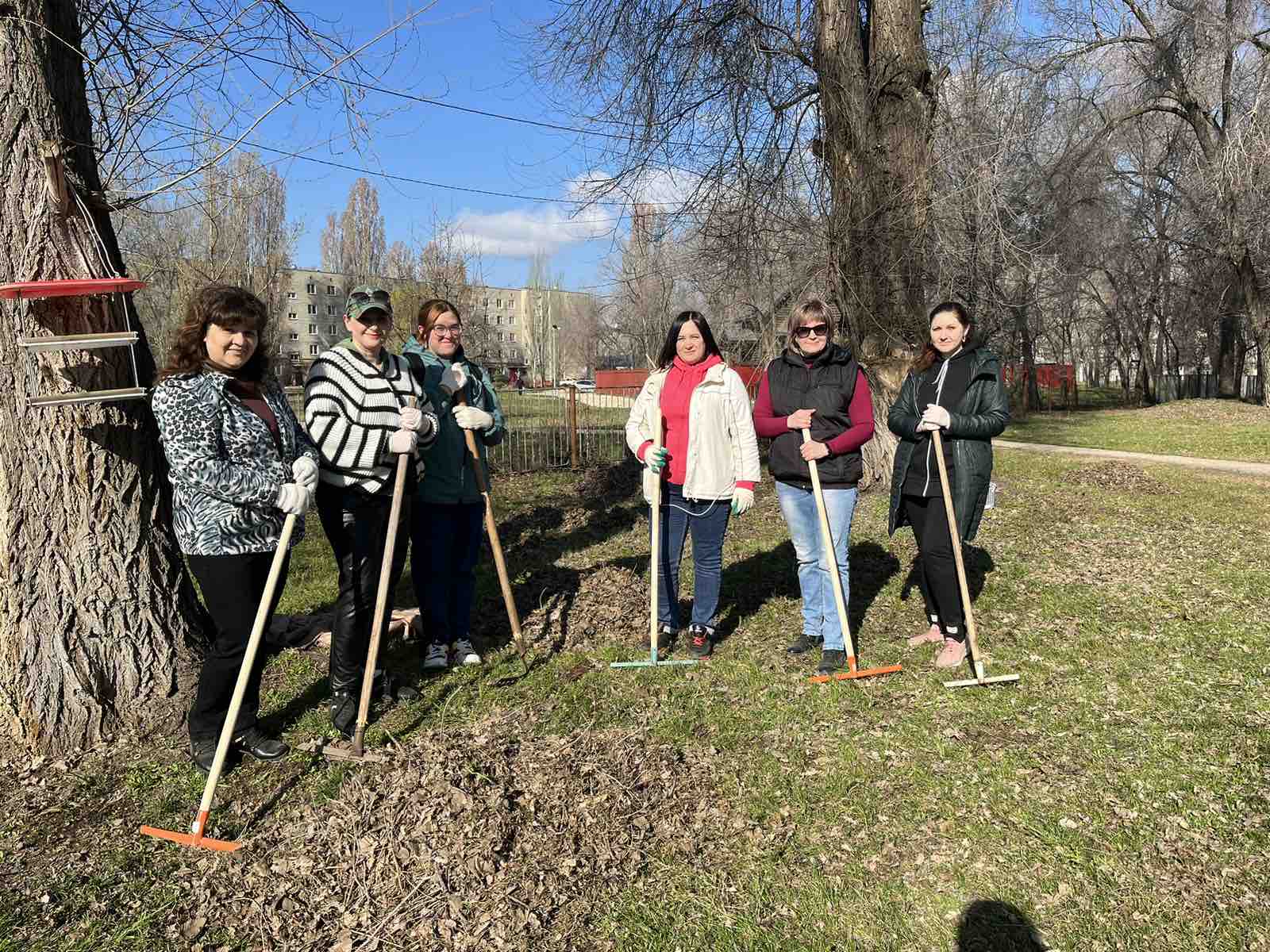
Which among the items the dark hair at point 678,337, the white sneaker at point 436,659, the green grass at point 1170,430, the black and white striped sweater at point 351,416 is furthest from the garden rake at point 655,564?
the green grass at point 1170,430

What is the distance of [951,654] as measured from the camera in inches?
183

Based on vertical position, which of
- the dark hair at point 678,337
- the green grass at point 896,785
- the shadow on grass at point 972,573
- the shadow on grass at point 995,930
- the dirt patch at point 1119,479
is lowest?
the shadow on grass at point 995,930

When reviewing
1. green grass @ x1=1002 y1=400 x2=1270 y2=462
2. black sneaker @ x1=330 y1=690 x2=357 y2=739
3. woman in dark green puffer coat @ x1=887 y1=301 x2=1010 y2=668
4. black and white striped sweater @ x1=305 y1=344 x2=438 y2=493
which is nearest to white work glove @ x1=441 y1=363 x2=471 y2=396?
black and white striped sweater @ x1=305 y1=344 x2=438 y2=493

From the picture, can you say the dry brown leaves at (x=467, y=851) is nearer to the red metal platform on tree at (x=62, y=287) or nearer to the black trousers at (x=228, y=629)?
the black trousers at (x=228, y=629)

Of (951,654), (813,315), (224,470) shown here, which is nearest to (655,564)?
(813,315)

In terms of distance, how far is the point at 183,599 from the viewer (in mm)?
4043

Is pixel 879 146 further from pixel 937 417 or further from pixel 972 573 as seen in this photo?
pixel 937 417

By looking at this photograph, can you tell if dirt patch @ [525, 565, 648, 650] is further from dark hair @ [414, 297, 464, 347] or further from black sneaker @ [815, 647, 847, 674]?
dark hair @ [414, 297, 464, 347]

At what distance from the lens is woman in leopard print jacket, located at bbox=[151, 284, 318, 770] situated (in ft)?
10.7

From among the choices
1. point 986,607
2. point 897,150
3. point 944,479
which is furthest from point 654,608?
point 897,150

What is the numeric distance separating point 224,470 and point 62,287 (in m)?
0.96

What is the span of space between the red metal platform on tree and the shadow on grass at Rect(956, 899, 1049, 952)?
3.95 meters

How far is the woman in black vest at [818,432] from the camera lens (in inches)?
175

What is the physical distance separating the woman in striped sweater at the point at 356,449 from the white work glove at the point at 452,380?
0.47 m
